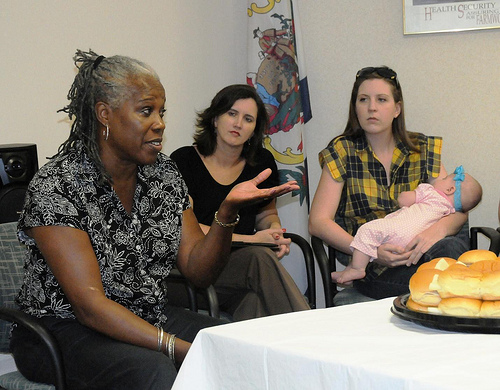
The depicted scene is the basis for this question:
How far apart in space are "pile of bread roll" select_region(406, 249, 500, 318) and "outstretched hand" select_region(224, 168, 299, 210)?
71cm

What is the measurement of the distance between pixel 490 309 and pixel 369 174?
2052 mm

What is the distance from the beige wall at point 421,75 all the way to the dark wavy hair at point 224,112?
88 cm

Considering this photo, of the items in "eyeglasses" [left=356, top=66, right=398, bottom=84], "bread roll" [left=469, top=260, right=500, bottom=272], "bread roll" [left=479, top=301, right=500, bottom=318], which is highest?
"eyeglasses" [left=356, top=66, right=398, bottom=84]

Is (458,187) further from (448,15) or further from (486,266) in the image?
(486,266)

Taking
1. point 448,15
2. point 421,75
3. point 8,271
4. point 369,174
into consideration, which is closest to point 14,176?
point 8,271

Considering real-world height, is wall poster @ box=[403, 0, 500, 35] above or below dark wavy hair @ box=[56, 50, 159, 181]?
above

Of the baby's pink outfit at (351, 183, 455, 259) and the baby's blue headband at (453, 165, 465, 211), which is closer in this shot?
the baby's pink outfit at (351, 183, 455, 259)

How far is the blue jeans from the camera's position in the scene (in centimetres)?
183

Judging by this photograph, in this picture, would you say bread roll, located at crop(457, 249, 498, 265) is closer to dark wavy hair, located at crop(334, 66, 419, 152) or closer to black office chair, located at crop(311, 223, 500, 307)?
black office chair, located at crop(311, 223, 500, 307)

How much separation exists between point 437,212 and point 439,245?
17 cm

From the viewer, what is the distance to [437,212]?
308cm

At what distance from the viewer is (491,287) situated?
1.26 m

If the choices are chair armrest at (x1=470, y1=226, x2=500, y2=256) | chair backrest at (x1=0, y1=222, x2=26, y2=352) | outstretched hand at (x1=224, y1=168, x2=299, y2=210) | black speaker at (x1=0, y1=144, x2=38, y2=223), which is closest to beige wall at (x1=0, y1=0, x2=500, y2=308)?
black speaker at (x1=0, y1=144, x2=38, y2=223)

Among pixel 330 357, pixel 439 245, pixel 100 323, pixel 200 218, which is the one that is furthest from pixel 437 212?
pixel 330 357
